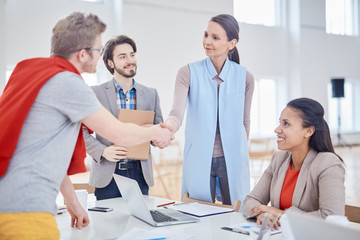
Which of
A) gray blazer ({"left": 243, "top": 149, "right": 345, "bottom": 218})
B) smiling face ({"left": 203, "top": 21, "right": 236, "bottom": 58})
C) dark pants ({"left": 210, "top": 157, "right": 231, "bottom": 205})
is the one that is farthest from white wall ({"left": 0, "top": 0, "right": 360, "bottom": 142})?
gray blazer ({"left": 243, "top": 149, "right": 345, "bottom": 218})

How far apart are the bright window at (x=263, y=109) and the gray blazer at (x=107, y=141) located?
8.66 metres

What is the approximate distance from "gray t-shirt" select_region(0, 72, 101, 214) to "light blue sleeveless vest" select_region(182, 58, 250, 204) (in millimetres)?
1226

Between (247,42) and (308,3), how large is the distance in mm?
2547

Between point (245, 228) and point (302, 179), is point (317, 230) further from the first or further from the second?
point (302, 179)

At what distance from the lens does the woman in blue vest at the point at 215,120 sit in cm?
257

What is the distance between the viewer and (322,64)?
1238 centimetres

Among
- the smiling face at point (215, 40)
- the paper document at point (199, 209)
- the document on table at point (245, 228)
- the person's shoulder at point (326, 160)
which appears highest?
the smiling face at point (215, 40)

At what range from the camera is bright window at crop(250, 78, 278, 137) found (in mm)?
11305

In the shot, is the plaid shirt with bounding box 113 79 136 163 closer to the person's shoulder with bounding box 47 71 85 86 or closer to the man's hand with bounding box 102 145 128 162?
the man's hand with bounding box 102 145 128 162

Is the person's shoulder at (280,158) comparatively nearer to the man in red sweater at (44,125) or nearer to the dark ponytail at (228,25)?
the dark ponytail at (228,25)

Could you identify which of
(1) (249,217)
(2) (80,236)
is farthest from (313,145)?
(2) (80,236)

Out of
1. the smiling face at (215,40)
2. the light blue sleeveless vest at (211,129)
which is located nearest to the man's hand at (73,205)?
the light blue sleeveless vest at (211,129)

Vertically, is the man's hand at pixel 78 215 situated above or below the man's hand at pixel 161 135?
below

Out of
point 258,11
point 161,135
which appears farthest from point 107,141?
point 258,11
